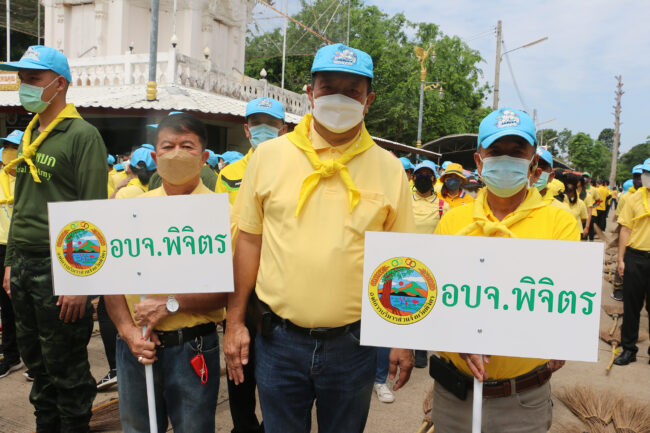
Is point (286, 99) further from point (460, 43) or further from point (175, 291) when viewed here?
point (460, 43)

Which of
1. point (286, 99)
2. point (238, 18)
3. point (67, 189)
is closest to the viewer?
A: point (67, 189)

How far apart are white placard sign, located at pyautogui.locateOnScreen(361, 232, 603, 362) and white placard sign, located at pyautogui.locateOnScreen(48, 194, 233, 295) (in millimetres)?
684

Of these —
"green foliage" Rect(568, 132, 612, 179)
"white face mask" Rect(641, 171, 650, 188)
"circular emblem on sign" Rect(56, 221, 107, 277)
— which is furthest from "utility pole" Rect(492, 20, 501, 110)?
"green foliage" Rect(568, 132, 612, 179)

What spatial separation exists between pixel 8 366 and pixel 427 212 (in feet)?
14.1

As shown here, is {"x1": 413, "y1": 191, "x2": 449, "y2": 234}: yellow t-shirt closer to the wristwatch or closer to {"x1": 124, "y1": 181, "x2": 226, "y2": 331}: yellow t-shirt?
{"x1": 124, "y1": 181, "x2": 226, "y2": 331}: yellow t-shirt

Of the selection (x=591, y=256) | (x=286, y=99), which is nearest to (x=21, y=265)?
(x=591, y=256)

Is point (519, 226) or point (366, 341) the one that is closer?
point (366, 341)

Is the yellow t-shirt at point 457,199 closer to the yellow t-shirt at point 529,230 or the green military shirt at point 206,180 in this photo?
the green military shirt at point 206,180

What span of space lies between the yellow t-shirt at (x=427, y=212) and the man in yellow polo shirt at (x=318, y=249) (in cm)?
308

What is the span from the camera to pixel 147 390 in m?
2.16

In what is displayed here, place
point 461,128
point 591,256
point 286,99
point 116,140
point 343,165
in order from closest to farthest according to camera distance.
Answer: point 591,256, point 343,165, point 116,140, point 286,99, point 461,128

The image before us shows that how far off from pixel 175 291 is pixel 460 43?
3746 cm

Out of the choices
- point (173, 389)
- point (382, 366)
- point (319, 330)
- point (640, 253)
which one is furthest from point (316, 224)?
point (640, 253)

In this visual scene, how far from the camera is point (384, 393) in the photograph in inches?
165
